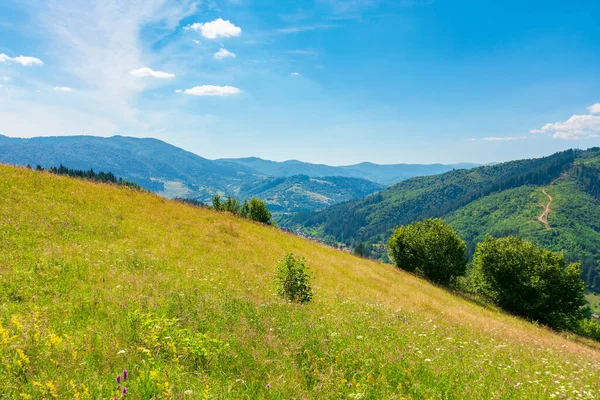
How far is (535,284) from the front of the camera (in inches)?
1432

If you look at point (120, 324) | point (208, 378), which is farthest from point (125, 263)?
point (208, 378)

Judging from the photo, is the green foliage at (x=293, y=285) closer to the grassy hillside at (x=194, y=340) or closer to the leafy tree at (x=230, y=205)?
the grassy hillside at (x=194, y=340)

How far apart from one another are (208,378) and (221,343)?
132 cm

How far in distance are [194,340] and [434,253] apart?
39.9 metres

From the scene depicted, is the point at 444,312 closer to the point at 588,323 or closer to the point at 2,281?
the point at 2,281

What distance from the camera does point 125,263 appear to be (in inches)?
499

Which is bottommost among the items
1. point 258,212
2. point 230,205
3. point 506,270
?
point 506,270

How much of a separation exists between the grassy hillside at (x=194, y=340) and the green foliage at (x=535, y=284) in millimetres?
32354

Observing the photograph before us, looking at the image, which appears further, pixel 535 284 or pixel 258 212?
pixel 258 212

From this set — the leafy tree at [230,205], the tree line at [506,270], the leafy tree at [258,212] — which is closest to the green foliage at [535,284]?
the tree line at [506,270]

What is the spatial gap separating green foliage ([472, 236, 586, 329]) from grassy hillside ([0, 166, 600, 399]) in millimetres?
32354

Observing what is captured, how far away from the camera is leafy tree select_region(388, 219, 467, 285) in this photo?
4056 centimetres

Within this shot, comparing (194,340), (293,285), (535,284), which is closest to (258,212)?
(535,284)

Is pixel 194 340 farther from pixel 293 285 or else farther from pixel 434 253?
pixel 434 253
